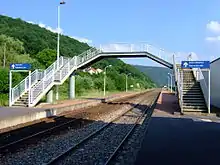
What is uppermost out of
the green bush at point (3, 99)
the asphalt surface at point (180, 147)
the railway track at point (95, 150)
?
the green bush at point (3, 99)

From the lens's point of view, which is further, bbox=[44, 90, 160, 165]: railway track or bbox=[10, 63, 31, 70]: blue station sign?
bbox=[10, 63, 31, 70]: blue station sign

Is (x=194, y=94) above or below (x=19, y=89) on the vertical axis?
below

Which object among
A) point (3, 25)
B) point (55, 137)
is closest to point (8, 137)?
point (55, 137)

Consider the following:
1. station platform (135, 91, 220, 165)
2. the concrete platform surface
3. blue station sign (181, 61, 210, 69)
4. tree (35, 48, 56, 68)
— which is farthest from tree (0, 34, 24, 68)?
station platform (135, 91, 220, 165)

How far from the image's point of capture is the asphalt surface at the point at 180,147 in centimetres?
758

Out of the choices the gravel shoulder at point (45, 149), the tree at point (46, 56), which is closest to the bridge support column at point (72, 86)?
the gravel shoulder at point (45, 149)

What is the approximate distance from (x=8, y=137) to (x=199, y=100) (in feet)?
47.3

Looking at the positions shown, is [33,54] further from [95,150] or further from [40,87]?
[95,150]

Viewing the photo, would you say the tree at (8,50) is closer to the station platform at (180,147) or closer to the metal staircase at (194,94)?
the metal staircase at (194,94)

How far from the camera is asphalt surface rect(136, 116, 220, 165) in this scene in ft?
24.9

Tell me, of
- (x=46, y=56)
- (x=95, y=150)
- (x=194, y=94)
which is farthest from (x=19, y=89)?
(x=46, y=56)

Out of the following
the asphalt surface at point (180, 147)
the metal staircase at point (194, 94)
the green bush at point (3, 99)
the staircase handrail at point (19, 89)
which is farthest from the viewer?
the green bush at point (3, 99)

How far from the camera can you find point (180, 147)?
916cm

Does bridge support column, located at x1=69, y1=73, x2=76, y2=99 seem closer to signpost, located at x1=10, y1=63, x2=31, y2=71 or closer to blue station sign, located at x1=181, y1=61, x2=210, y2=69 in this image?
signpost, located at x1=10, y1=63, x2=31, y2=71
